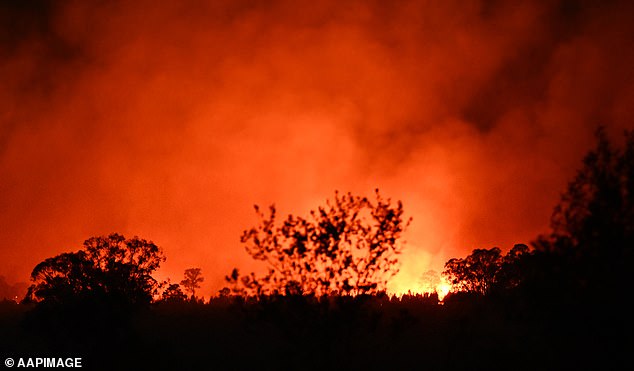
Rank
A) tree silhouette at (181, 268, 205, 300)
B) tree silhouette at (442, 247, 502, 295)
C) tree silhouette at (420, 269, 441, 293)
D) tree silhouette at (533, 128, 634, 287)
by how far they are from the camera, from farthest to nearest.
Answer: tree silhouette at (181, 268, 205, 300), tree silhouette at (420, 269, 441, 293), tree silhouette at (442, 247, 502, 295), tree silhouette at (533, 128, 634, 287)

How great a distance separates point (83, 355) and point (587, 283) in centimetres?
2382

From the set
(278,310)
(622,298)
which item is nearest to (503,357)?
(622,298)

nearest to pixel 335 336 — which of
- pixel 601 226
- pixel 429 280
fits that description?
pixel 601 226

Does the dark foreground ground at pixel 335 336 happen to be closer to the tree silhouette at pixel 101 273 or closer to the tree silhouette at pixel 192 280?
the tree silhouette at pixel 101 273

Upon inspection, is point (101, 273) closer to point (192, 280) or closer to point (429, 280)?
point (192, 280)

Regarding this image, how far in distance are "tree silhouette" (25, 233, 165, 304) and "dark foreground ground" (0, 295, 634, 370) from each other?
158cm

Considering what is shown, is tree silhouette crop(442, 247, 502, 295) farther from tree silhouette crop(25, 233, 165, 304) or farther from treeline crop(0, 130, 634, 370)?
tree silhouette crop(25, 233, 165, 304)

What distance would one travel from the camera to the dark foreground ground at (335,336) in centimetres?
1236

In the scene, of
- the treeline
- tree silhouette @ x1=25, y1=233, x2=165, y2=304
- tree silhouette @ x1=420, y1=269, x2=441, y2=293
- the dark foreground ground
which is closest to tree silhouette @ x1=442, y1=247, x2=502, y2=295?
the treeline

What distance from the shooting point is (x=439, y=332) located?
1156 inches

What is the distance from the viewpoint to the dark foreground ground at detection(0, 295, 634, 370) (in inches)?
486

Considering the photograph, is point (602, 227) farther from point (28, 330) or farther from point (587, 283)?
point (28, 330)

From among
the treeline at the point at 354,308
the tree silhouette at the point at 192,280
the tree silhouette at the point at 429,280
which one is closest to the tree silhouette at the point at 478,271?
the treeline at the point at 354,308

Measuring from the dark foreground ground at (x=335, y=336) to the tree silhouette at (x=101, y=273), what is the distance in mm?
1575
